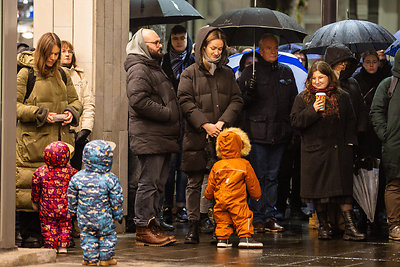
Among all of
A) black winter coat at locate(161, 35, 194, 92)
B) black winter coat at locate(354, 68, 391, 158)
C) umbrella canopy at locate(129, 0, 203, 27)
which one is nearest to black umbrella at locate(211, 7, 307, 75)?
black winter coat at locate(161, 35, 194, 92)

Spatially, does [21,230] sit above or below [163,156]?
below

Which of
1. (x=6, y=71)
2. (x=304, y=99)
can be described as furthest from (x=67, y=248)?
(x=304, y=99)

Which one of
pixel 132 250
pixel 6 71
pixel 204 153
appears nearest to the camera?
pixel 6 71

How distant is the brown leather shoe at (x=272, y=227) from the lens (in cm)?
1235

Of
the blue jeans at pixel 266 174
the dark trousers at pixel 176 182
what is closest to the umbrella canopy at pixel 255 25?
the blue jeans at pixel 266 174

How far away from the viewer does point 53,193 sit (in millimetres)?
9953

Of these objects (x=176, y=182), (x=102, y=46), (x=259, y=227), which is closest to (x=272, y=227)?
(x=259, y=227)

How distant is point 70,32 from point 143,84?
1.58 m

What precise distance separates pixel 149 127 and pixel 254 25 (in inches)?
97.5

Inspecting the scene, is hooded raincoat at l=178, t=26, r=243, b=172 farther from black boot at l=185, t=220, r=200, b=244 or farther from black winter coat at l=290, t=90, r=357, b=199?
black winter coat at l=290, t=90, r=357, b=199

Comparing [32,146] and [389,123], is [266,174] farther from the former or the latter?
[32,146]

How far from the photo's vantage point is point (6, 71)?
8.68 metres

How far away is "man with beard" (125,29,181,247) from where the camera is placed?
35.0 feet

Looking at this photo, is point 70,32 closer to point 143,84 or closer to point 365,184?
point 143,84
